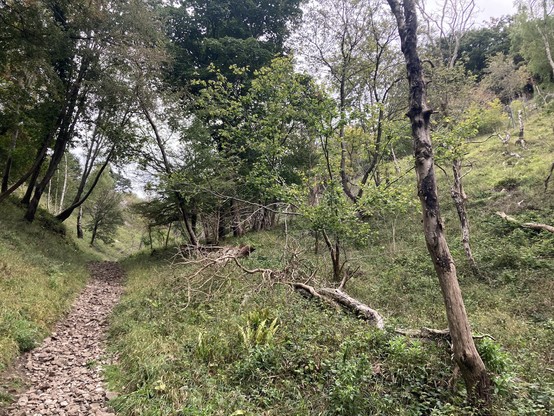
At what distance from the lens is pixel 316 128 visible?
10.2 metres

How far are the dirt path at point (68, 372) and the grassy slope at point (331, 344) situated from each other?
0.37m

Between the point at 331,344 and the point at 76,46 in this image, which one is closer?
the point at 331,344

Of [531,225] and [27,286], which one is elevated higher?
[531,225]

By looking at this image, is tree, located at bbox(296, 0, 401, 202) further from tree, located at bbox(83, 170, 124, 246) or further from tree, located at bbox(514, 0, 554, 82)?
tree, located at bbox(83, 170, 124, 246)

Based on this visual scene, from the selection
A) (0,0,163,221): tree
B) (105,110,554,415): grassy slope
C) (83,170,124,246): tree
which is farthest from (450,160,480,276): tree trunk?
(83,170,124,246): tree

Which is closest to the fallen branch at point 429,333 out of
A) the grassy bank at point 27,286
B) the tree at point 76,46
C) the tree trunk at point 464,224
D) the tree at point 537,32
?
the tree trunk at point 464,224

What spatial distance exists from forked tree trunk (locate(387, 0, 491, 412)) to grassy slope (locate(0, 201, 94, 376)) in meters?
6.45

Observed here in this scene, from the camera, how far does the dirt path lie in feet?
13.8

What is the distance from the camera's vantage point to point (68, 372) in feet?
17.0

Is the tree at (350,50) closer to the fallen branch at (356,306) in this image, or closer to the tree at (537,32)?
the fallen branch at (356,306)

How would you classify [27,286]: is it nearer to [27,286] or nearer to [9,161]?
[27,286]

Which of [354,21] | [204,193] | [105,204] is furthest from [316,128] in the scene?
[105,204]

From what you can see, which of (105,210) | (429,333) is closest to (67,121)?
(105,210)

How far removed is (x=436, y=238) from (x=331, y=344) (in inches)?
102
